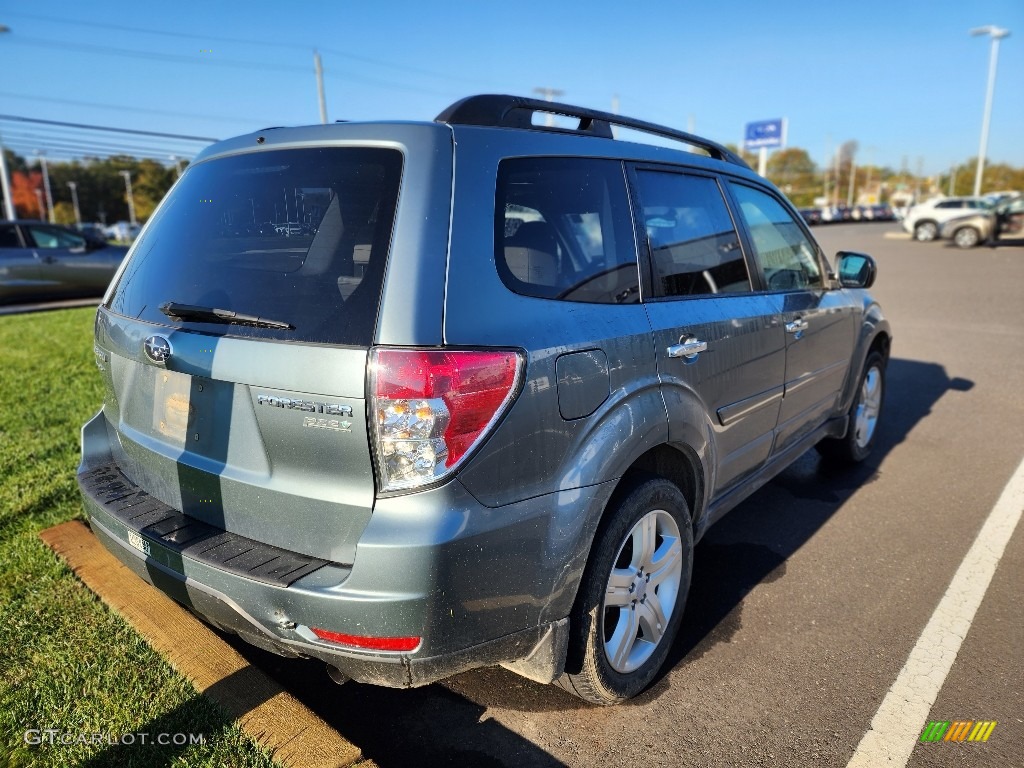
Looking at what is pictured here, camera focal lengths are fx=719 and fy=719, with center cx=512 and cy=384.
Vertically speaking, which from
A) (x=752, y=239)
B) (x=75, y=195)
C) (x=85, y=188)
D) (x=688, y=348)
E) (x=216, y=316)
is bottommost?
(x=688, y=348)

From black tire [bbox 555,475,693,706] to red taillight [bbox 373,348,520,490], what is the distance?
685mm

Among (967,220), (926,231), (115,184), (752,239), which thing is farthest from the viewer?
(115,184)

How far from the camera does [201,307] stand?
2154 mm

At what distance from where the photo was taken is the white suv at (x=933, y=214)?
28.1m

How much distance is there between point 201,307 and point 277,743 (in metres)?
1.31

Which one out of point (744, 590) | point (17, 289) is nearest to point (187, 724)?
point (744, 590)

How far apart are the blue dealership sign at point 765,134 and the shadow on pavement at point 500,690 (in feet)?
144

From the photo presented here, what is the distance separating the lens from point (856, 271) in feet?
14.4

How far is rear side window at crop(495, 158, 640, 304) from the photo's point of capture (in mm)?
2133

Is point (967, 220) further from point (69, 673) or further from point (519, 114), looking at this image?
point (69, 673)

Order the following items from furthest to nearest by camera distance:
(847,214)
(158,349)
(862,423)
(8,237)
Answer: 1. (847,214)
2. (8,237)
3. (862,423)
4. (158,349)

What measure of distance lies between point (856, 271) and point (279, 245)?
11.7 feet

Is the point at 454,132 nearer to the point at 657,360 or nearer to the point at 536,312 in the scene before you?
the point at 536,312

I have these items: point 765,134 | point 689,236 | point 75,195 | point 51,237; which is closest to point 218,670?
point 689,236
